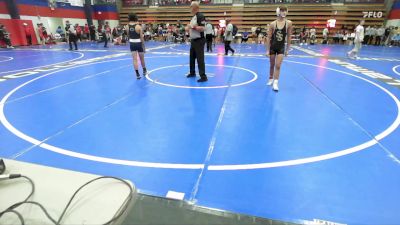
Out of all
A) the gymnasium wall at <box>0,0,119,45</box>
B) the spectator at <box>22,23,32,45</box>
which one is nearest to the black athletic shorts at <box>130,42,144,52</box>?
the gymnasium wall at <box>0,0,119,45</box>

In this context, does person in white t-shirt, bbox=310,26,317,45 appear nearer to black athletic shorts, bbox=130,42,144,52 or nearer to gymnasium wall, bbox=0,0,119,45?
black athletic shorts, bbox=130,42,144,52

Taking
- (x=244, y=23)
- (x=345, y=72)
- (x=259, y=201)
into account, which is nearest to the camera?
(x=259, y=201)

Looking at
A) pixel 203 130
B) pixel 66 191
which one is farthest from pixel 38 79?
pixel 66 191

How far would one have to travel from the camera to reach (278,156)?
3377 millimetres

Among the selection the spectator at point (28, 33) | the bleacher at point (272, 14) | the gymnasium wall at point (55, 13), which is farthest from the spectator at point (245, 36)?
the spectator at point (28, 33)

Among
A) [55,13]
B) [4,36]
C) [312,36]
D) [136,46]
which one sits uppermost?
[55,13]

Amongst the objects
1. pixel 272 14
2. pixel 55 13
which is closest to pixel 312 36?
pixel 272 14

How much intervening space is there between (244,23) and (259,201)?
81.3 feet

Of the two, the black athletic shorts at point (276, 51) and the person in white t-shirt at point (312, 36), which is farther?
the person in white t-shirt at point (312, 36)

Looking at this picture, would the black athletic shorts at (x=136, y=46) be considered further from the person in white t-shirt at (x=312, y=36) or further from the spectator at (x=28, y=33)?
the person in white t-shirt at (x=312, y=36)

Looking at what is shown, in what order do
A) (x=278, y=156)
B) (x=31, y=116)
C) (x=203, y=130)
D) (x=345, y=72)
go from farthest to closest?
1. (x=345, y=72)
2. (x=31, y=116)
3. (x=203, y=130)
4. (x=278, y=156)

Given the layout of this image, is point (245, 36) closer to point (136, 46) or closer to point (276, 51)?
point (136, 46)

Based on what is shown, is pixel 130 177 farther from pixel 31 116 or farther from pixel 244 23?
pixel 244 23

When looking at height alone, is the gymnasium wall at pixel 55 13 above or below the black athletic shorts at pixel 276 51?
above
